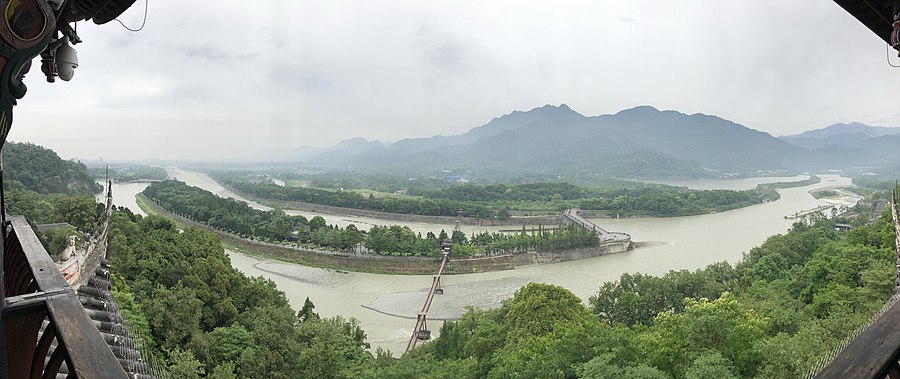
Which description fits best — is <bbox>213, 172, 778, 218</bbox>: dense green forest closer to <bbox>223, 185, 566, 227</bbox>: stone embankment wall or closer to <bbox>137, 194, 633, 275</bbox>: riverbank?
<bbox>223, 185, 566, 227</bbox>: stone embankment wall

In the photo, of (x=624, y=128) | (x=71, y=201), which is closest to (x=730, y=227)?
(x=71, y=201)

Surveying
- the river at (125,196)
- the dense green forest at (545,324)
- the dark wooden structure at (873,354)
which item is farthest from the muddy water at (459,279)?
the river at (125,196)

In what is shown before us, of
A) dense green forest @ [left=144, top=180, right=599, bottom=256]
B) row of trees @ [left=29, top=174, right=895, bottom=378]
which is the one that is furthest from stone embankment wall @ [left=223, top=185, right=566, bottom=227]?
row of trees @ [left=29, top=174, right=895, bottom=378]

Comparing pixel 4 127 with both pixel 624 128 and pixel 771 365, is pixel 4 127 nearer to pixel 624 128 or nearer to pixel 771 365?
pixel 771 365

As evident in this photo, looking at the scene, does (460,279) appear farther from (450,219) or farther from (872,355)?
(872,355)

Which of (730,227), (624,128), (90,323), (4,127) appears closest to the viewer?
(90,323)
